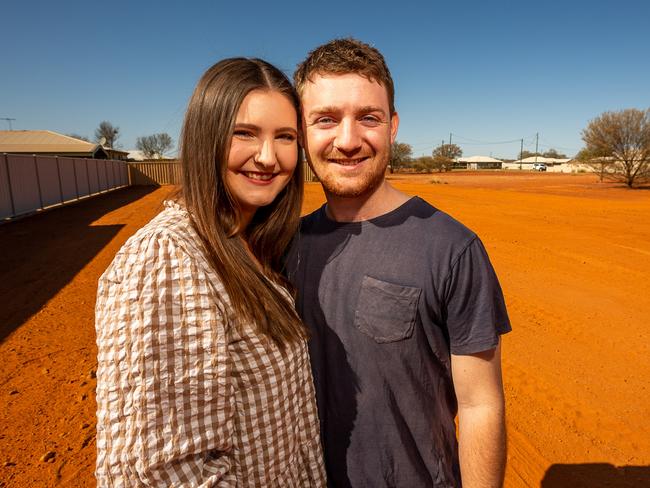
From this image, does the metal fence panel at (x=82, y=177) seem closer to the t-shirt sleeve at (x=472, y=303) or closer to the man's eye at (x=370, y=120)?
the man's eye at (x=370, y=120)

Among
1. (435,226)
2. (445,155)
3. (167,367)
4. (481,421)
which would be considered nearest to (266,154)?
(435,226)

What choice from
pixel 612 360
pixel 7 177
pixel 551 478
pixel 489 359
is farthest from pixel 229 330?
pixel 7 177

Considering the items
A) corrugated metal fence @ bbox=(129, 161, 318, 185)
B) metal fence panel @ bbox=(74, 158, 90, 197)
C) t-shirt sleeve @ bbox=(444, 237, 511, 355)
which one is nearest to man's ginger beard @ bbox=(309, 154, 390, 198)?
t-shirt sleeve @ bbox=(444, 237, 511, 355)

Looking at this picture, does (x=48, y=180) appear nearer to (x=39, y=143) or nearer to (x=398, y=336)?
(x=398, y=336)

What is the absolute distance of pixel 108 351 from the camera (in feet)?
3.28

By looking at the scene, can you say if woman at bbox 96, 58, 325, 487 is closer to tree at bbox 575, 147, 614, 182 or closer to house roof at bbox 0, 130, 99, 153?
tree at bbox 575, 147, 614, 182

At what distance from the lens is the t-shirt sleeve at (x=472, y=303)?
1.41 m

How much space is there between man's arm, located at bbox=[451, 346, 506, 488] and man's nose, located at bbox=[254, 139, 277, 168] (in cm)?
93

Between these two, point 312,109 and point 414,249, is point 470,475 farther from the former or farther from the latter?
point 312,109

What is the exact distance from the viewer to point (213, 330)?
1.04 meters

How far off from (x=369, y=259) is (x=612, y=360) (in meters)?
4.59

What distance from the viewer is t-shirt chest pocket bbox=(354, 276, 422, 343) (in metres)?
1.46

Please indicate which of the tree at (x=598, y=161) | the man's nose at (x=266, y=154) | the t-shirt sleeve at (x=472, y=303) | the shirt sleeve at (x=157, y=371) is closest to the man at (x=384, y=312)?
the t-shirt sleeve at (x=472, y=303)

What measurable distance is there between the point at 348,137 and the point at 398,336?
757 mm
